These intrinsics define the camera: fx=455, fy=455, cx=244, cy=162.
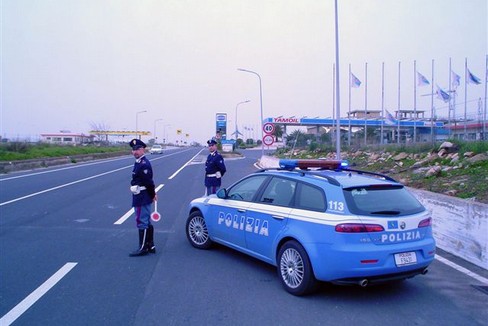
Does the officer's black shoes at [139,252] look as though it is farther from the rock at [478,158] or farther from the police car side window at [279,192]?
the rock at [478,158]

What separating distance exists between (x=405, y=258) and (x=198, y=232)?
3725mm

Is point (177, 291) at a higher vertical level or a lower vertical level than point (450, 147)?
lower

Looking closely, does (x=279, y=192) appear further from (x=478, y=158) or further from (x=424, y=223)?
(x=478, y=158)

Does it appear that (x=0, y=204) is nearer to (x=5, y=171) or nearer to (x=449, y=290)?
(x=449, y=290)

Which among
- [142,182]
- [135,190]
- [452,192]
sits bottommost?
[452,192]

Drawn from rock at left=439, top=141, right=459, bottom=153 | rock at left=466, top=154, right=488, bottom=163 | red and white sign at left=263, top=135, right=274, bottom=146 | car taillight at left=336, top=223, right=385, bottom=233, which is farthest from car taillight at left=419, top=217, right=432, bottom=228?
red and white sign at left=263, top=135, right=274, bottom=146

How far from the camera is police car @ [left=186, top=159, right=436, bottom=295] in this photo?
5.15 metres

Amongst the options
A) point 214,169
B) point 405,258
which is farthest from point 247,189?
point 214,169

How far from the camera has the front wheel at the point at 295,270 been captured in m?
5.39

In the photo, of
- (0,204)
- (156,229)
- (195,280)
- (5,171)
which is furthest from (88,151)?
(195,280)

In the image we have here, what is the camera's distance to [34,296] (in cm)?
535

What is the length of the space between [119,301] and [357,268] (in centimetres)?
273

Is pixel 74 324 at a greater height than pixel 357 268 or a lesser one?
lesser

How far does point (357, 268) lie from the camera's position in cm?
509
